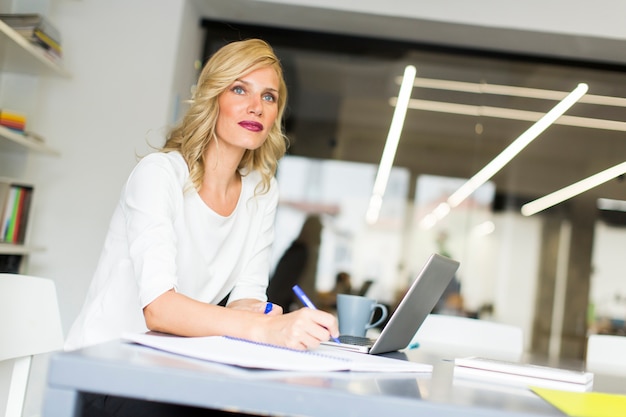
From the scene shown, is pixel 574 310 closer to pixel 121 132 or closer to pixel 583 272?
pixel 583 272

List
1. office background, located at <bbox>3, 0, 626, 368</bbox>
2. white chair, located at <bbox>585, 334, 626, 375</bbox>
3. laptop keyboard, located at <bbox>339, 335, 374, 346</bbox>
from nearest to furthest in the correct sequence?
1. laptop keyboard, located at <bbox>339, 335, 374, 346</bbox>
2. white chair, located at <bbox>585, 334, 626, 375</bbox>
3. office background, located at <bbox>3, 0, 626, 368</bbox>

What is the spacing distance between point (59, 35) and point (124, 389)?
3.44m

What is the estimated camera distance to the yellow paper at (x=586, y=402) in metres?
0.92

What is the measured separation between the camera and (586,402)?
1.03 m

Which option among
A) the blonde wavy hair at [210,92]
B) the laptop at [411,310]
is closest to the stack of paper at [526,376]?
the laptop at [411,310]

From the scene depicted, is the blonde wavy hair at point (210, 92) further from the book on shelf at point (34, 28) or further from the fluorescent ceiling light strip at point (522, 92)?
the fluorescent ceiling light strip at point (522, 92)

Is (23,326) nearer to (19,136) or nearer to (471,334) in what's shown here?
(471,334)

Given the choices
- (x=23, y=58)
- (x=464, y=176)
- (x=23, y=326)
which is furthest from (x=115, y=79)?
(x=23, y=326)

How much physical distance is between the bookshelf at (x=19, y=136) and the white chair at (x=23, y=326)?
1672 millimetres

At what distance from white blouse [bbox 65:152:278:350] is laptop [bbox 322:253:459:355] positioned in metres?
0.39

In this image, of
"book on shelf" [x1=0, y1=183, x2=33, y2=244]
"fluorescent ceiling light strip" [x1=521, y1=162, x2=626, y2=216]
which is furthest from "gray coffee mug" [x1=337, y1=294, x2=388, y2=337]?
"fluorescent ceiling light strip" [x1=521, y1=162, x2=626, y2=216]

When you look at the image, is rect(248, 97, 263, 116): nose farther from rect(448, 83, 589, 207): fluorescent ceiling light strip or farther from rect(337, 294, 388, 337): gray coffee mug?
rect(448, 83, 589, 207): fluorescent ceiling light strip

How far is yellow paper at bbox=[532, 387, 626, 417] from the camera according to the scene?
92 cm

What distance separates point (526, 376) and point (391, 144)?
3.55 m
